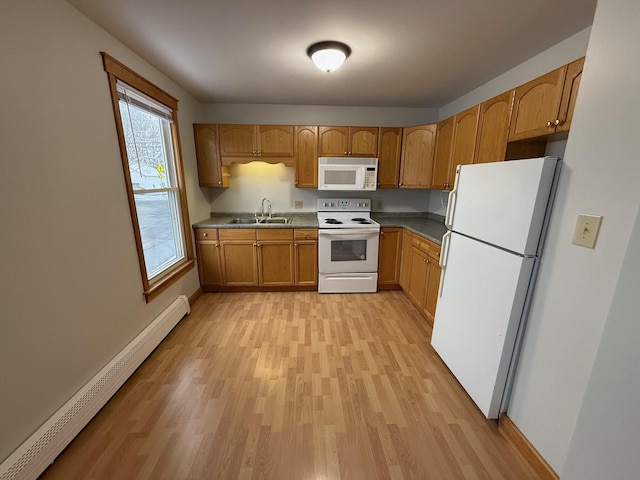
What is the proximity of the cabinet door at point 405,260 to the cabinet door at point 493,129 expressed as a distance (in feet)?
3.59

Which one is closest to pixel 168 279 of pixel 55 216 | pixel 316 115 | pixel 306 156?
pixel 55 216

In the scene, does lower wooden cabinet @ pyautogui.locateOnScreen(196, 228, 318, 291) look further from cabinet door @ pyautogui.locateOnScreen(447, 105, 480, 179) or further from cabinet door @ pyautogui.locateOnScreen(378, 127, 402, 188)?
cabinet door @ pyautogui.locateOnScreen(447, 105, 480, 179)

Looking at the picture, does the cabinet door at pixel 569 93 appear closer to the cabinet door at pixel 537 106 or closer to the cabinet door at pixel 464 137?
the cabinet door at pixel 537 106

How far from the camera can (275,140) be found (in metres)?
3.12

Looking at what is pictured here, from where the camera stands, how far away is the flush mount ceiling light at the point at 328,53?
1.76 meters

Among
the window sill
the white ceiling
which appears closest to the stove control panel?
the white ceiling

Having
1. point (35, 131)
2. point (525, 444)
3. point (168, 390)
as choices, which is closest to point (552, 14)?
point (525, 444)

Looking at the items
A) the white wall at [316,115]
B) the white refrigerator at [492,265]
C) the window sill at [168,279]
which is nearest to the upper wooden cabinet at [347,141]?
the white wall at [316,115]

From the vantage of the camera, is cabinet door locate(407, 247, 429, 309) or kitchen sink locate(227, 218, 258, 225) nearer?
cabinet door locate(407, 247, 429, 309)

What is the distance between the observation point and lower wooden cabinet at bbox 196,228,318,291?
9.96ft

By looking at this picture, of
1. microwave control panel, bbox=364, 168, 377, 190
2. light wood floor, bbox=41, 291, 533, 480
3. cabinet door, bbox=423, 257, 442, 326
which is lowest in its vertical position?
light wood floor, bbox=41, 291, 533, 480

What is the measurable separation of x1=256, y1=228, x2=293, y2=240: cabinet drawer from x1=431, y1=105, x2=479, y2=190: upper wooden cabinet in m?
1.89

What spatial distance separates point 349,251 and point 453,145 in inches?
64.3

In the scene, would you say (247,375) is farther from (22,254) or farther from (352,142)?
(352,142)
